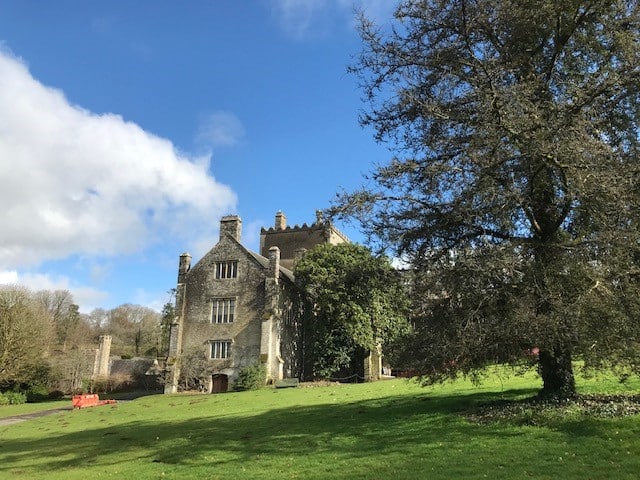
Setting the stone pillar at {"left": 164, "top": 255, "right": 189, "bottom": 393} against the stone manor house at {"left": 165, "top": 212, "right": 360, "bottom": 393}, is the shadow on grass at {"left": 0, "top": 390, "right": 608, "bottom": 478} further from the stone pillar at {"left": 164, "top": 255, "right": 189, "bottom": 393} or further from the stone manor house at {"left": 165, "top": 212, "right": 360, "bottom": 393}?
the stone pillar at {"left": 164, "top": 255, "right": 189, "bottom": 393}

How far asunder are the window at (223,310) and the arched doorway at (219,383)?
417 centimetres

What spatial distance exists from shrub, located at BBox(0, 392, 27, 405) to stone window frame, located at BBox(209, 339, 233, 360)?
16.4 metres

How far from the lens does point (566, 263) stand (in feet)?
34.6

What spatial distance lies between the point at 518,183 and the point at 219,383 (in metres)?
32.3

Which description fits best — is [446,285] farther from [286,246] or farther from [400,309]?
[286,246]

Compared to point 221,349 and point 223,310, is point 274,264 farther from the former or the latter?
Result: point 221,349

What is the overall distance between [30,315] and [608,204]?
→ 47.7m

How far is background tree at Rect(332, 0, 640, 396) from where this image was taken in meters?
10.0

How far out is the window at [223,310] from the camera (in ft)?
132

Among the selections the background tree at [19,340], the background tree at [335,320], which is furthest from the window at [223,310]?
the background tree at [19,340]

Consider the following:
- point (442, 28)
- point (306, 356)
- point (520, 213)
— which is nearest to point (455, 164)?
point (520, 213)

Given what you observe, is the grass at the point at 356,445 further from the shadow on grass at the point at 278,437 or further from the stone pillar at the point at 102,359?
the stone pillar at the point at 102,359

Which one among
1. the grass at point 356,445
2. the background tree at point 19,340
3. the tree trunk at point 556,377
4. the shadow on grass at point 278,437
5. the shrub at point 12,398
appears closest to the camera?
the grass at point 356,445

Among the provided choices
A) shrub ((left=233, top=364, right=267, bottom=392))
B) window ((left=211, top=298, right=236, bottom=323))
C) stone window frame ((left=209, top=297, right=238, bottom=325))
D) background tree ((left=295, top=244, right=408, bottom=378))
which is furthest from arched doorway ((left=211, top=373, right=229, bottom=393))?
background tree ((left=295, top=244, right=408, bottom=378))
